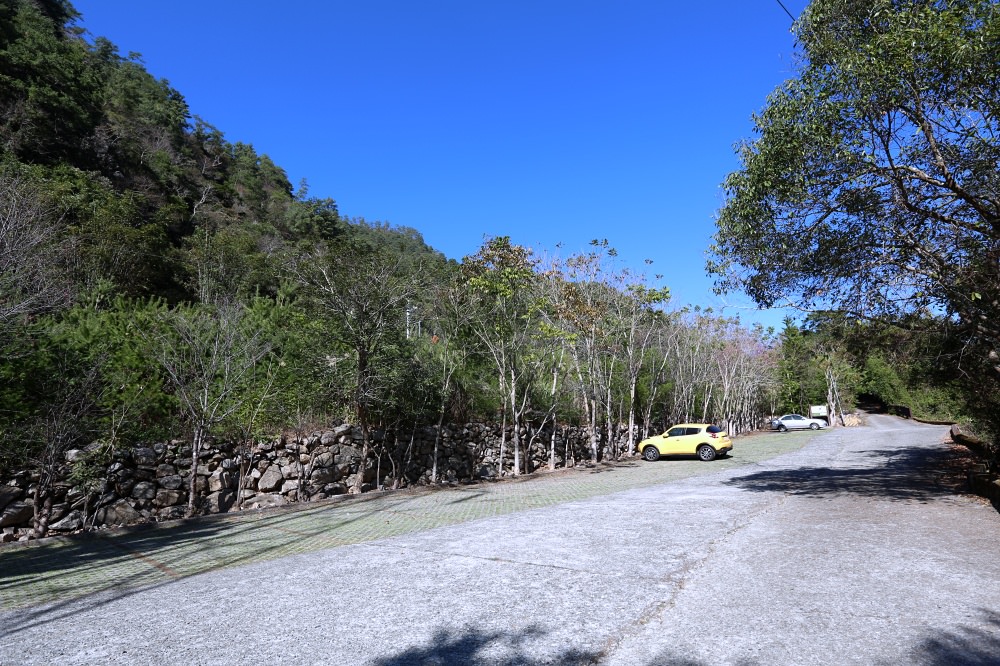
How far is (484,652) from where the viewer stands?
3.51 m

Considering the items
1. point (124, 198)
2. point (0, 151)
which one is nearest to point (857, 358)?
point (124, 198)

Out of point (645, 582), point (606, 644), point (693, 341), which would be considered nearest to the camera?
point (606, 644)

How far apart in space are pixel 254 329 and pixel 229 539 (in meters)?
5.72

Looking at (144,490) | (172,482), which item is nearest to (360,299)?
(172,482)

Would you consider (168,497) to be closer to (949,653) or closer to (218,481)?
(218,481)

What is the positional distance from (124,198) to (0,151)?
5.12 m

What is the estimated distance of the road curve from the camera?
3.55 m

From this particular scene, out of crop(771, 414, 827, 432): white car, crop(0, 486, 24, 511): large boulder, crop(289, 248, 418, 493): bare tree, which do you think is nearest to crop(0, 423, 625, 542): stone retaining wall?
crop(0, 486, 24, 511): large boulder

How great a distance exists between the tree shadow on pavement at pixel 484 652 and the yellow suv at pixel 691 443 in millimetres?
20092

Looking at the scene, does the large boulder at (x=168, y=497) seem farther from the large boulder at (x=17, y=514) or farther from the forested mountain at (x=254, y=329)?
the large boulder at (x=17, y=514)

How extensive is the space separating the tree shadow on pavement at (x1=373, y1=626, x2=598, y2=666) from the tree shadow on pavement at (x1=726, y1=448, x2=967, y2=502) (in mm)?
9355

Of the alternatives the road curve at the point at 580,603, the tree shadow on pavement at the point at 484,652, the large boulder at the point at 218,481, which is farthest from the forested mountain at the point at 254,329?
the tree shadow on pavement at the point at 484,652

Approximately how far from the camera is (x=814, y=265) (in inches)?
405

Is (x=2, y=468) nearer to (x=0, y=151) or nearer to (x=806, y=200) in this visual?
(x=806, y=200)
